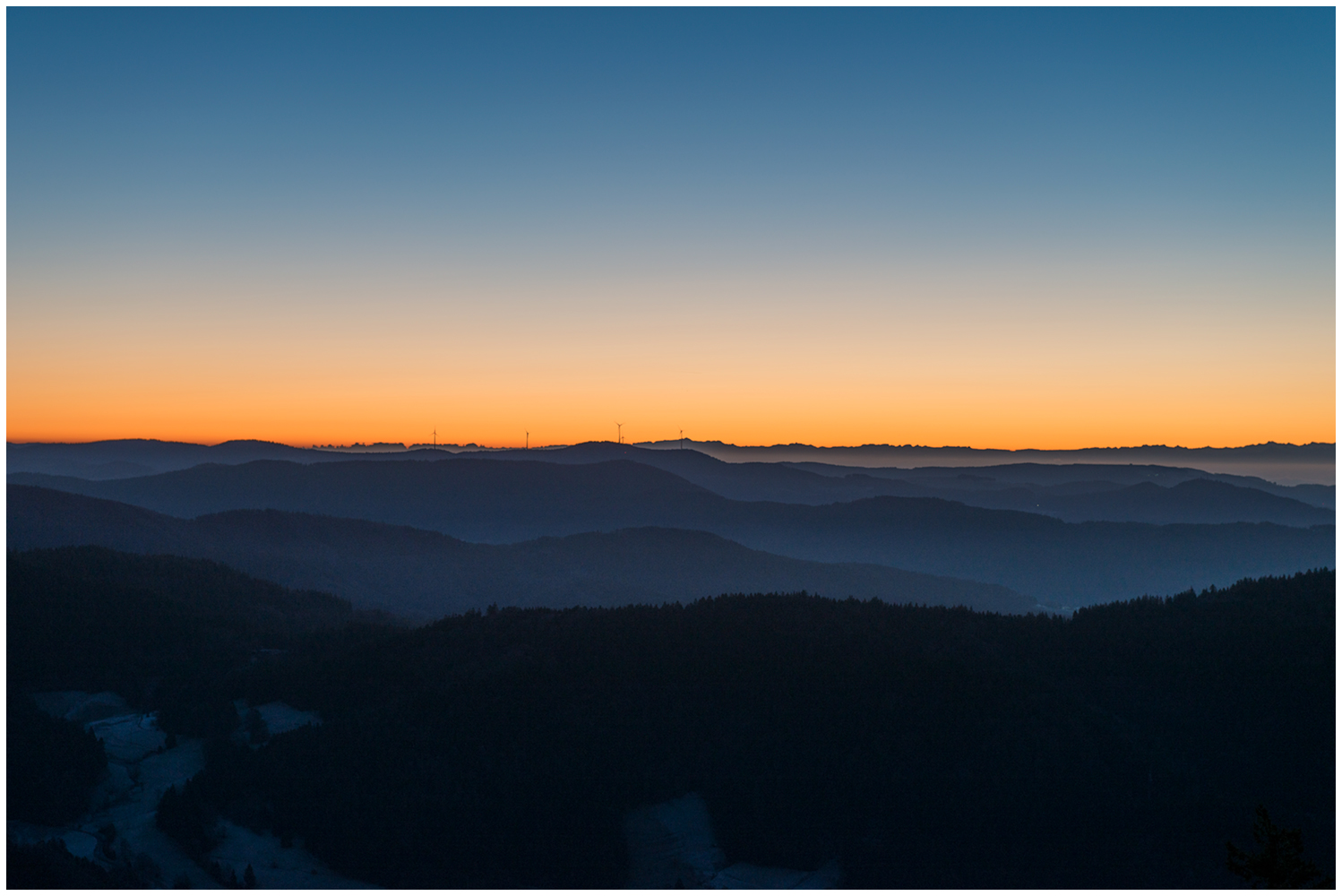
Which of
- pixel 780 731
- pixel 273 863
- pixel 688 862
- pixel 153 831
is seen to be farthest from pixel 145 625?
pixel 688 862

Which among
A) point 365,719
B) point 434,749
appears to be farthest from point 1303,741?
point 365,719

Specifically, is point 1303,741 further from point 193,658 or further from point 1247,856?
point 193,658

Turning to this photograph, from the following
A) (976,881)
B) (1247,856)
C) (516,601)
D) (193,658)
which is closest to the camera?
(1247,856)

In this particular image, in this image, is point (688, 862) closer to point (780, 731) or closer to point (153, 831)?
point (780, 731)

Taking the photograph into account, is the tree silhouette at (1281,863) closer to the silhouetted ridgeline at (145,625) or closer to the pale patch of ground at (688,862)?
the pale patch of ground at (688,862)

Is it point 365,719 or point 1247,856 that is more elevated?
point 1247,856

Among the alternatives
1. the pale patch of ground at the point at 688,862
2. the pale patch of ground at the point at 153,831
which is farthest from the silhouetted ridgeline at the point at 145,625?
the pale patch of ground at the point at 688,862

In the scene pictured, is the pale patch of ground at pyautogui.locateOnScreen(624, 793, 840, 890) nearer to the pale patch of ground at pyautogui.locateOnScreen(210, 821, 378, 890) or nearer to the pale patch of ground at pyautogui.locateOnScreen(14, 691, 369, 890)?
the pale patch of ground at pyautogui.locateOnScreen(210, 821, 378, 890)

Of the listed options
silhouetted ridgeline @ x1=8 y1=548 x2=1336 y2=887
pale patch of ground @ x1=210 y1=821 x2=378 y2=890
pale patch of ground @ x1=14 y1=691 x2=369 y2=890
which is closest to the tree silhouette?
silhouetted ridgeline @ x1=8 y1=548 x2=1336 y2=887
